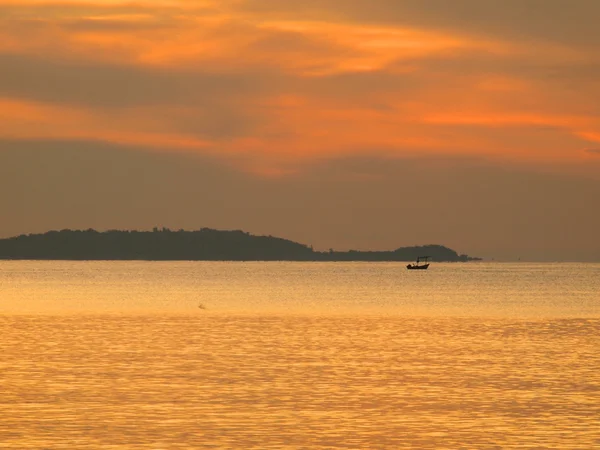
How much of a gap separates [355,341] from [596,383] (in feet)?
91.5

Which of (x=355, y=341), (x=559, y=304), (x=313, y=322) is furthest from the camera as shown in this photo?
(x=559, y=304)

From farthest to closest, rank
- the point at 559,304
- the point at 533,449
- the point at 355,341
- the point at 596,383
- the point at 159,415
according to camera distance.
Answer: the point at 559,304
the point at 355,341
the point at 596,383
the point at 159,415
the point at 533,449

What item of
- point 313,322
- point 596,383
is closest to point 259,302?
point 313,322

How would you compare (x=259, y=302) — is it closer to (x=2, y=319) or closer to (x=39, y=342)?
(x=2, y=319)

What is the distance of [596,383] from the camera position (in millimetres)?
52344

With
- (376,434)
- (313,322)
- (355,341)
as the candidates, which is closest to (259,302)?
(313,322)

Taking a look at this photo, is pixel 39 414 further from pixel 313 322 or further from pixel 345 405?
pixel 313 322

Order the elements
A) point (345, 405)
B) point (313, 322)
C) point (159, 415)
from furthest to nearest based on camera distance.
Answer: point (313, 322) < point (345, 405) < point (159, 415)

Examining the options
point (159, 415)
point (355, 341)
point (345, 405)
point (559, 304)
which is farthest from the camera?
point (559, 304)

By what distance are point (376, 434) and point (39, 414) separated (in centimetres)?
1248

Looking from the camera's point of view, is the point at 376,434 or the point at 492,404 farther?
the point at 492,404

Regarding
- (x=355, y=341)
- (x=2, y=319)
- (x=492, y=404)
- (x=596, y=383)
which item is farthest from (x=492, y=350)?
(x=2, y=319)

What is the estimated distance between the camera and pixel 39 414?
41688mm

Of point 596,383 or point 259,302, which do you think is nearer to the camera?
point 596,383
